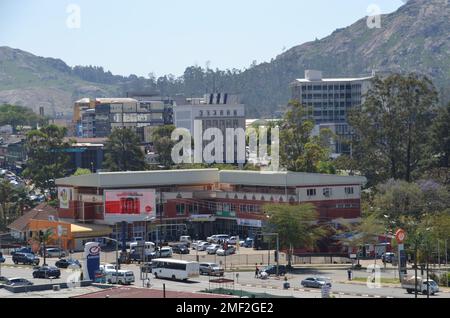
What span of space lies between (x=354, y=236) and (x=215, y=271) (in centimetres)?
Result: 786

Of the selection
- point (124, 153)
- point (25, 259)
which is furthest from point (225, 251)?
point (124, 153)

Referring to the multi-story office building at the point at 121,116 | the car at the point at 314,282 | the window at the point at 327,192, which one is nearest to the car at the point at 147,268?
the car at the point at 314,282

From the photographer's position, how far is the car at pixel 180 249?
4162 centimetres

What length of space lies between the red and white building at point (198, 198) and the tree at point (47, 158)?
428 inches

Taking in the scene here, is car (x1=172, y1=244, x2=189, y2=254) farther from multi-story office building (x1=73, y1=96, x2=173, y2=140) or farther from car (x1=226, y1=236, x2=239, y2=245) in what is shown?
multi-story office building (x1=73, y1=96, x2=173, y2=140)

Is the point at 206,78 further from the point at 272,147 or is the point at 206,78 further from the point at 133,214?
the point at 133,214

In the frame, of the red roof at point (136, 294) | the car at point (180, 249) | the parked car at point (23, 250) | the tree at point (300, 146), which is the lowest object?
the parked car at point (23, 250)

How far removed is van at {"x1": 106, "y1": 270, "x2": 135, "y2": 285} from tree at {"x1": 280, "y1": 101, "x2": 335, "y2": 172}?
20208 millimetres

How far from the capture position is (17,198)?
53.6 meters

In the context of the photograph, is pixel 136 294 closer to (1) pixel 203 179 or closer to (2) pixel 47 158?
(1) pixel 203 179

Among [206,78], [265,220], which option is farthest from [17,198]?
[206,78]

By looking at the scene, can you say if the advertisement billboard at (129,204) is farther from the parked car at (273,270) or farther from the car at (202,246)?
the parked car at (273,270)

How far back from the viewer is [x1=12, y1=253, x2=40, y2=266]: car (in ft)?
128

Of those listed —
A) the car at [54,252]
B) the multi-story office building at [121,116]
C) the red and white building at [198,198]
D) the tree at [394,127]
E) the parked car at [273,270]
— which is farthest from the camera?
the multi-story office building at [121,116]
